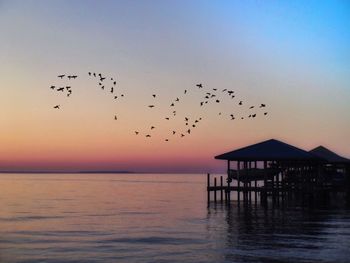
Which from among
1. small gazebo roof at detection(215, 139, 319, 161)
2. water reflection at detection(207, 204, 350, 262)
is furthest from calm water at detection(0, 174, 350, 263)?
small gazebo roof at detection(215, 139, 319, 161)

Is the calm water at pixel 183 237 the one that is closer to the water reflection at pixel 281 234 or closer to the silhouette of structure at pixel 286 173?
the water reflection at pixel 281 234

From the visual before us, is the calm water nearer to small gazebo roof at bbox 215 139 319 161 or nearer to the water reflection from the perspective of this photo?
the water reflection

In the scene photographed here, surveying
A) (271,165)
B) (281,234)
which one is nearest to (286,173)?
(271,165)

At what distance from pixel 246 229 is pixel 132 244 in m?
6.06

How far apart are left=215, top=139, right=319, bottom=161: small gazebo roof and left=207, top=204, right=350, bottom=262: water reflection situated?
327cm

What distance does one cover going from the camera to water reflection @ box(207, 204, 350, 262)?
1897cm

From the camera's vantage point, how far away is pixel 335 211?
116 ft

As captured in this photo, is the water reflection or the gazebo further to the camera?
the gazebo

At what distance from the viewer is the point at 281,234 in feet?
79.3

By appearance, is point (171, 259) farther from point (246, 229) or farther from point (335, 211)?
point (335, 211)

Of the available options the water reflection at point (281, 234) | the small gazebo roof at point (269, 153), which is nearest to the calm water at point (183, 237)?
the water reflection at point (281, 234)

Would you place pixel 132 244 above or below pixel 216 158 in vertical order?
below

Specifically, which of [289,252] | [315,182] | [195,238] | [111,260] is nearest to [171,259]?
[111,260]

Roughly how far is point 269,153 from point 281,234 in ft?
46.3
